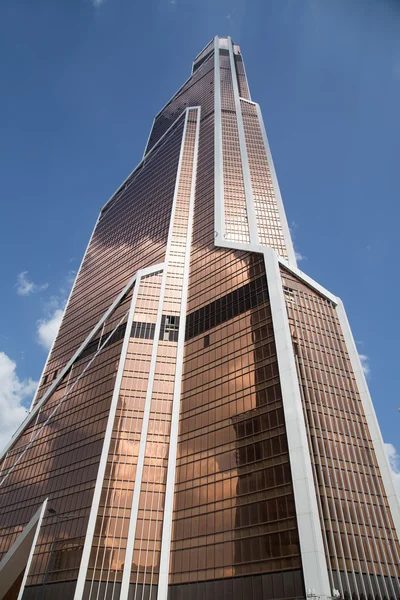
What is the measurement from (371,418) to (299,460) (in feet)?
49.8

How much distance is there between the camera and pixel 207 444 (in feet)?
215

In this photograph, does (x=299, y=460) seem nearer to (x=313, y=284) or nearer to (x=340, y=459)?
(x=340, y=459)

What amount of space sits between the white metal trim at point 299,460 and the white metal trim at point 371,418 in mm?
10644

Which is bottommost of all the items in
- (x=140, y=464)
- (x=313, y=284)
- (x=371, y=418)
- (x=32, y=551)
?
(x=32, y=551)

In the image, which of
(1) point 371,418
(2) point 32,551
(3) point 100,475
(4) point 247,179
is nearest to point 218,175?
(4) point 247,179

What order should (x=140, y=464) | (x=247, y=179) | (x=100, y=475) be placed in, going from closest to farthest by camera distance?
(x=100, y=475)
(x=140, y=464)
(x=247, y=179)

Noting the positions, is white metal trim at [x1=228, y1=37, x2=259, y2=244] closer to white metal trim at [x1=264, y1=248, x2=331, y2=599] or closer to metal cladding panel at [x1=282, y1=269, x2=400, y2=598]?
metal cladding panel at [x1=282, y1=269, x2=400, y2=598]

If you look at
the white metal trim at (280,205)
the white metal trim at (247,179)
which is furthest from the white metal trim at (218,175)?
the white metal trim at (280,205)

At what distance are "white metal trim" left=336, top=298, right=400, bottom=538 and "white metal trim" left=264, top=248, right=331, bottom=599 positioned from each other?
34.9 feet

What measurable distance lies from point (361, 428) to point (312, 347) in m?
13.0

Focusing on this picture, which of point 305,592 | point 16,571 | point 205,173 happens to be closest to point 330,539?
point 305,592

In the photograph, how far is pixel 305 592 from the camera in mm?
45188

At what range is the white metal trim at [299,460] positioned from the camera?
45.8 m

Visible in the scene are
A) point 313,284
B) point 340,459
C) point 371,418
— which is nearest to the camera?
point 340,459
